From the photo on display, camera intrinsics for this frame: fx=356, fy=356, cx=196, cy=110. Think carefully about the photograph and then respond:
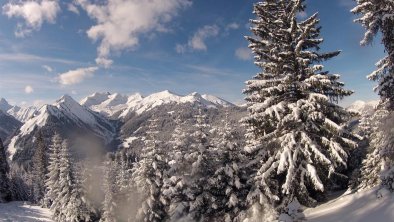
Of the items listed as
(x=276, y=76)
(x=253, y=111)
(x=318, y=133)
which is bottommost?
(x=318, y=133)

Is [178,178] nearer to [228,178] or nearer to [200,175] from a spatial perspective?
[200,175]

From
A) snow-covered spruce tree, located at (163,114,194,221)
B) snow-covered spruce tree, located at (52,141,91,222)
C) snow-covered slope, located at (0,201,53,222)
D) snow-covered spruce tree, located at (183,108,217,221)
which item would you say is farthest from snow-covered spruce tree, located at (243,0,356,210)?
A: snow-covered spruce tree, located at (52,141,91,222)

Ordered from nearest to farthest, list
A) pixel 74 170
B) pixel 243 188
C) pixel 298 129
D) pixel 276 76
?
pixel 298 129
pixel 276 76
pixel 243 188
pixel 74 170

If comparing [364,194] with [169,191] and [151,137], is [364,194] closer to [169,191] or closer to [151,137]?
[169,191]

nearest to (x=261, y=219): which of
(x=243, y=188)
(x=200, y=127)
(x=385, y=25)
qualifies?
(x=243, y=188)

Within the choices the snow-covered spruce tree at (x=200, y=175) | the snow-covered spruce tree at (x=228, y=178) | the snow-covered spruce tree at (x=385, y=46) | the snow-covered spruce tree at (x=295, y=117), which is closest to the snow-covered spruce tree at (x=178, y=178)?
the snow-covered spruce tree at (x=200, y=175)

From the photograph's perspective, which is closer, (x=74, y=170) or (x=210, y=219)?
(x=210, y=219)

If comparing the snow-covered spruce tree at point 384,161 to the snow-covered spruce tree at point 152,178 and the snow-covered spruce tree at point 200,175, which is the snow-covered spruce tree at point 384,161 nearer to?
the snow-covered spruce tree at point 200,175

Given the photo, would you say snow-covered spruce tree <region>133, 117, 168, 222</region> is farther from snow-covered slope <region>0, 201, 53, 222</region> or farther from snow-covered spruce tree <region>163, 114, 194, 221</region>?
snow-covered slope <region>0, 201, 53, 222</region>
